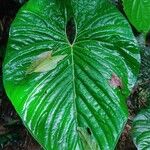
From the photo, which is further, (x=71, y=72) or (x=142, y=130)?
(x=142, y=130)

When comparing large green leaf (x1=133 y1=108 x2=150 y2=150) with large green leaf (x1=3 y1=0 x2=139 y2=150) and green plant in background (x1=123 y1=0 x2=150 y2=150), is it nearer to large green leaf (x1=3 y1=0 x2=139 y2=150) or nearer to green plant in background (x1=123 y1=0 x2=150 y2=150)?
green plant in background (x1=123 y1=0 x2=150 y2=150)

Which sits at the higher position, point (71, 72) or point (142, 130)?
point (71, 72)

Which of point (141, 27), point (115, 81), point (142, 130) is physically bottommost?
point (142, 130)

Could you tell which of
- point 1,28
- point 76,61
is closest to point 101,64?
point 76,61

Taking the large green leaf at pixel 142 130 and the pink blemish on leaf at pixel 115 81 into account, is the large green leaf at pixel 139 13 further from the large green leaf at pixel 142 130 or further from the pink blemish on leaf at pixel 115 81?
the large green leaf at pixel 142 130

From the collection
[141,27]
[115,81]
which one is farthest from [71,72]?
[141,27]

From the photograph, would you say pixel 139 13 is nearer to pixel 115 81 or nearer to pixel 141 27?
pixel 141 27

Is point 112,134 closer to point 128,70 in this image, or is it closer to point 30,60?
point 128,70

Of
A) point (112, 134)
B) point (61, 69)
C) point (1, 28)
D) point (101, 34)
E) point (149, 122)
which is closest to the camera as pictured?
point (112, 134)
